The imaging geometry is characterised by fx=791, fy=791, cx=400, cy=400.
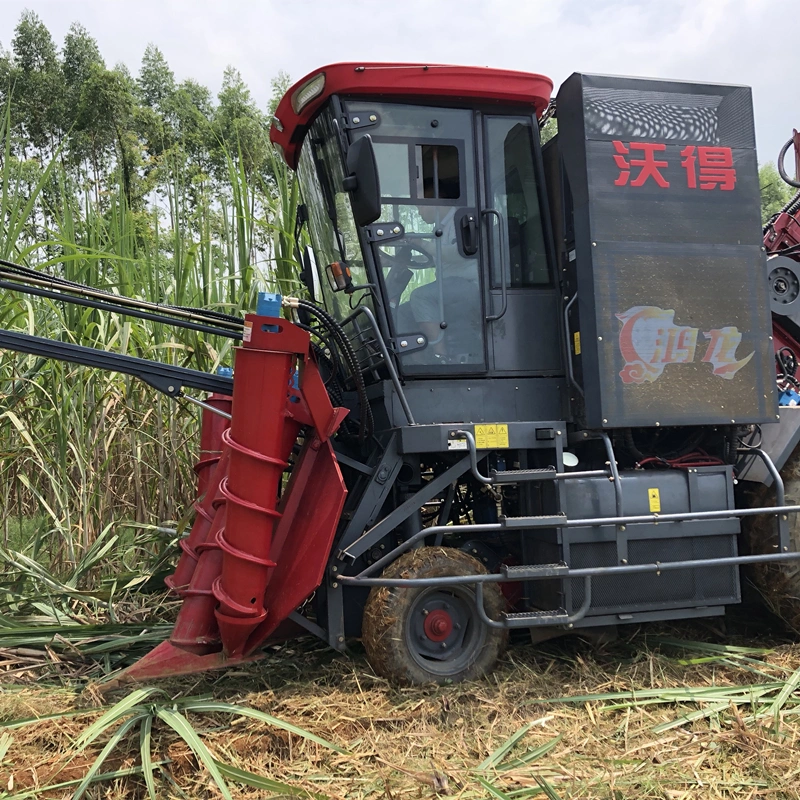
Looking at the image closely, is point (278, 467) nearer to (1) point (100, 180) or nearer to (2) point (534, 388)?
(2) point (534, 388)

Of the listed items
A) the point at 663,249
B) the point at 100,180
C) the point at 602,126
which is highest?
the point at 100,180

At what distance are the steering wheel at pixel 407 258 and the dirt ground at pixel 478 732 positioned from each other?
1811 mm

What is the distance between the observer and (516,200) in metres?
3.85

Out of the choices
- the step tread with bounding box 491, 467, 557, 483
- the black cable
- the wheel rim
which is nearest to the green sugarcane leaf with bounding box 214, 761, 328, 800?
the wheel rim

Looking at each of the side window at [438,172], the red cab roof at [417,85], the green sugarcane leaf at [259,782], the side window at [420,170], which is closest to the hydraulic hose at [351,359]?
the side window at [420,170]

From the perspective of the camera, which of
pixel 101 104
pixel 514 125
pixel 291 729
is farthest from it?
pixel 101 104

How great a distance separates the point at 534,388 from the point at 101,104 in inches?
893

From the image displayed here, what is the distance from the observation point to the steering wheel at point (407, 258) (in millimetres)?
3623

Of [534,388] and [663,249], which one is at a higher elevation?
[663,249]

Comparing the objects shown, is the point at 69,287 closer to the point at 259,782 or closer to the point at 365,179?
the point at 365,179

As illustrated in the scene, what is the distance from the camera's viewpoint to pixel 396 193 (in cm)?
362

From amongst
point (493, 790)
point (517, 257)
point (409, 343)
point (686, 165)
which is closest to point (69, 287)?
point (409, 343)

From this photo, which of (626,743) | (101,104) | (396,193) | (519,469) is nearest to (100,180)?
(396,193)

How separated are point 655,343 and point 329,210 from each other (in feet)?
5.55
